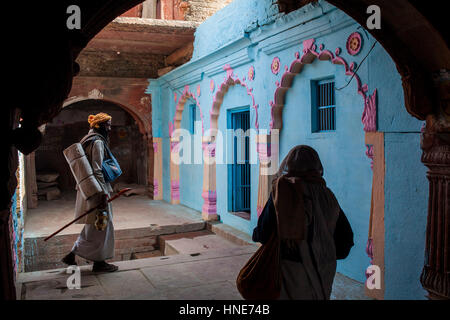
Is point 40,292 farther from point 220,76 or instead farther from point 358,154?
point 220,76

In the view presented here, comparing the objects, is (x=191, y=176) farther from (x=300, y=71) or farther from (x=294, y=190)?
(x=294, y=190)

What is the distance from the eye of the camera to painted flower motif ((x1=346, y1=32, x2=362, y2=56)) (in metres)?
4.33

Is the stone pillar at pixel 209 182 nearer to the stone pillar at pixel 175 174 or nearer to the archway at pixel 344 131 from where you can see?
the stone pillar at pixel 175 174

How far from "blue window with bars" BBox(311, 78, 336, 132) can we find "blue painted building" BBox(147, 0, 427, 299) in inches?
0.5

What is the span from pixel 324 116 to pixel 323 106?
0.41ft

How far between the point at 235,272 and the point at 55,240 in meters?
3.55

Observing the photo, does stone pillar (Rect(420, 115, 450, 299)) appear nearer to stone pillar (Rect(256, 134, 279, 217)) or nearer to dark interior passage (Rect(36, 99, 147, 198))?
stone pillar (Rect(256, 134, 279, 217))

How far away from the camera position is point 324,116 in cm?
→ 525

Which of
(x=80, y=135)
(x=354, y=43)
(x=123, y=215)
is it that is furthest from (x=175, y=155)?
(x=354, y=43)

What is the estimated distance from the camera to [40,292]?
4.18 m

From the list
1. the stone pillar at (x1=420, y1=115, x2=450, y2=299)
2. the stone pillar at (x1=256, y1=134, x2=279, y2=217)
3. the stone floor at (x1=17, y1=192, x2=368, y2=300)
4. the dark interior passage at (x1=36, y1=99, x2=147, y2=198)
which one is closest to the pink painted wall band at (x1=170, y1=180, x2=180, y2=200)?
the stone floor at (x1=17, y1=192, x2=368, y2=300)

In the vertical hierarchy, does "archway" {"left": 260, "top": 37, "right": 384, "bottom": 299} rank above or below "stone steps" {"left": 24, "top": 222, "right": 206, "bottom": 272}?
above

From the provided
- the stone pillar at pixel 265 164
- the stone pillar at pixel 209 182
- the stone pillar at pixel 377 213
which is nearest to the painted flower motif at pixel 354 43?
the stone pillar at pixel 377 213

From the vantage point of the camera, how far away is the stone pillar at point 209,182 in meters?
8.11
